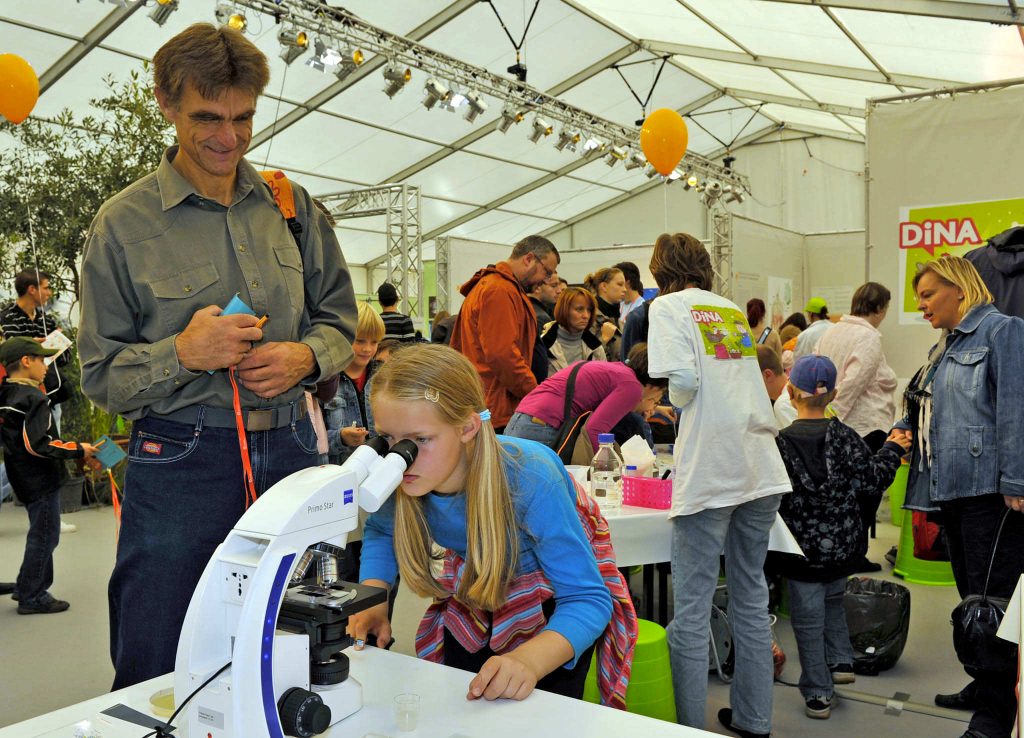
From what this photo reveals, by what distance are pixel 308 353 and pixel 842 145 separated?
15.5m

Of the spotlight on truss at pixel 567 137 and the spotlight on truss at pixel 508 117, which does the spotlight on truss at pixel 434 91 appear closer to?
the spotlight on truss at pixel 508 117

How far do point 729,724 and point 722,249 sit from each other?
329 inches

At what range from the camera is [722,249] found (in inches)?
417

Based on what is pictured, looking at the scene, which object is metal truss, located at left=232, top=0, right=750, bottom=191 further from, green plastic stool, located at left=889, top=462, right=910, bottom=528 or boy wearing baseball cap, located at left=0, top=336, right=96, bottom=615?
green plastic stool, located at left=889, top=462, right=910, bottom=528

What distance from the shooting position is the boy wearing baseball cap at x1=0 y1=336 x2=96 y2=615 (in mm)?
4254

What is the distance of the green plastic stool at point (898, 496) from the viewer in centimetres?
530

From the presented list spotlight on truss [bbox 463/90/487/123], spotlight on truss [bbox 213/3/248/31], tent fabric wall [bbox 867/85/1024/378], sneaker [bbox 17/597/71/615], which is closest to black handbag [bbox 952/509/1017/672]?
tent fabric wall [bbox 867/85/1024/378]

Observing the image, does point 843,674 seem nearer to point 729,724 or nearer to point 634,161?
point 729,724

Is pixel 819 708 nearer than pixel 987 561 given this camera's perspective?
No

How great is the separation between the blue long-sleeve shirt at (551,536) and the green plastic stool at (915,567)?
12.2ft

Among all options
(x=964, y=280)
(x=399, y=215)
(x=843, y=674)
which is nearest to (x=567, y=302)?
(x=964, y=280)

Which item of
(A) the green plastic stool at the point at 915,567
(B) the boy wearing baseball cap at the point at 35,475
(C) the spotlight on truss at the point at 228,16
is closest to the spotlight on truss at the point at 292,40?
(C) the spotlight on truss at the point at 228,16

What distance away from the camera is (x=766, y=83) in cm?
1207

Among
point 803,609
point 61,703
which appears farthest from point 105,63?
point 803,609
